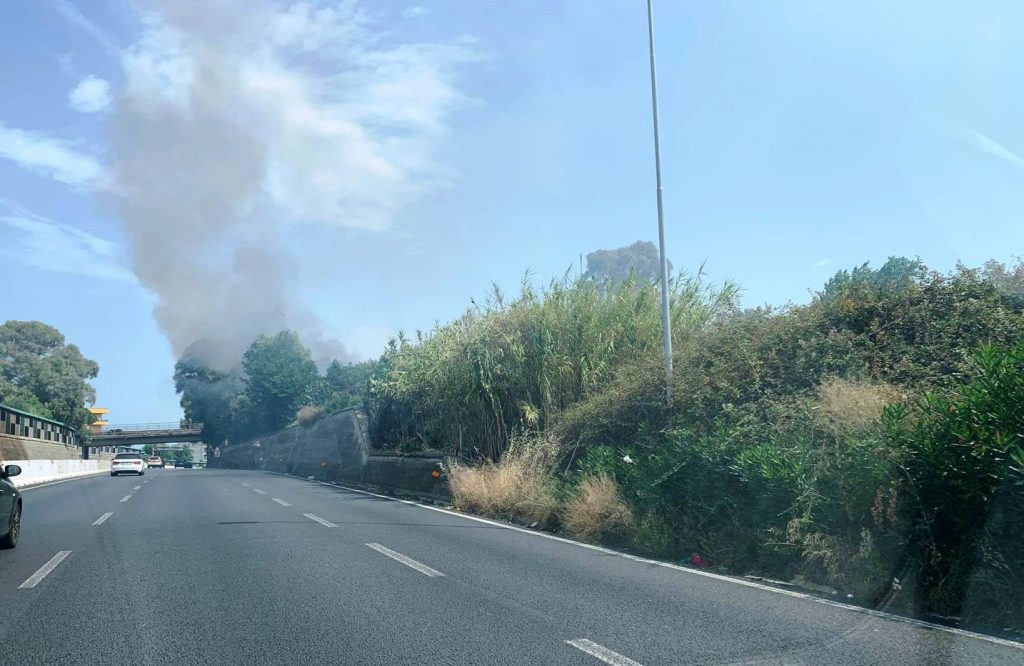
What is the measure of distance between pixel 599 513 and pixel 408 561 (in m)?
4.31

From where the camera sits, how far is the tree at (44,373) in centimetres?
8050

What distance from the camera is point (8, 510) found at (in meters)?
11.3

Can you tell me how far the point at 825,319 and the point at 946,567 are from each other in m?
8.08

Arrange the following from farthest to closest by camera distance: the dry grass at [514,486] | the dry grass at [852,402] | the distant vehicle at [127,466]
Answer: the distant vehicle at [127,466] → the dry grass at [514,486] → the dry grass at [852,402]

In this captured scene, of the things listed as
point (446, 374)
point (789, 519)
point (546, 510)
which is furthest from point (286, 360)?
point (789, 519)

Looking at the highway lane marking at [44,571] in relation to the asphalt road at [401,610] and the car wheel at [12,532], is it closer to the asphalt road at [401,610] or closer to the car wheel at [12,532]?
the asphalt road at [401,610]

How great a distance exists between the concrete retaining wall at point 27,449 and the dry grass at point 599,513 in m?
35.9

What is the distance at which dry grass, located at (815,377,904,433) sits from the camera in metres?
10.8

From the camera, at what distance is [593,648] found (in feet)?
21.3

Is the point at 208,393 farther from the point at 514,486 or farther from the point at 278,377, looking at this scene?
the point at 514,486

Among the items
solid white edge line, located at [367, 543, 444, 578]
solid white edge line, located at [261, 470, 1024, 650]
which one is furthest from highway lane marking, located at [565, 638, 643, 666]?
solid white edge line, located at [367, 543, 444, 578]

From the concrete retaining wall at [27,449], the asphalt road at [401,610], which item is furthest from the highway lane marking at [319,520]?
the concrete retaining wall at [27,449]

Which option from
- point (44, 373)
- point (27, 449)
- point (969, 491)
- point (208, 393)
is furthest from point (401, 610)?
point (208, 393)

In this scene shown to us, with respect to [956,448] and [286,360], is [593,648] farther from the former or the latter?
[286,360]
